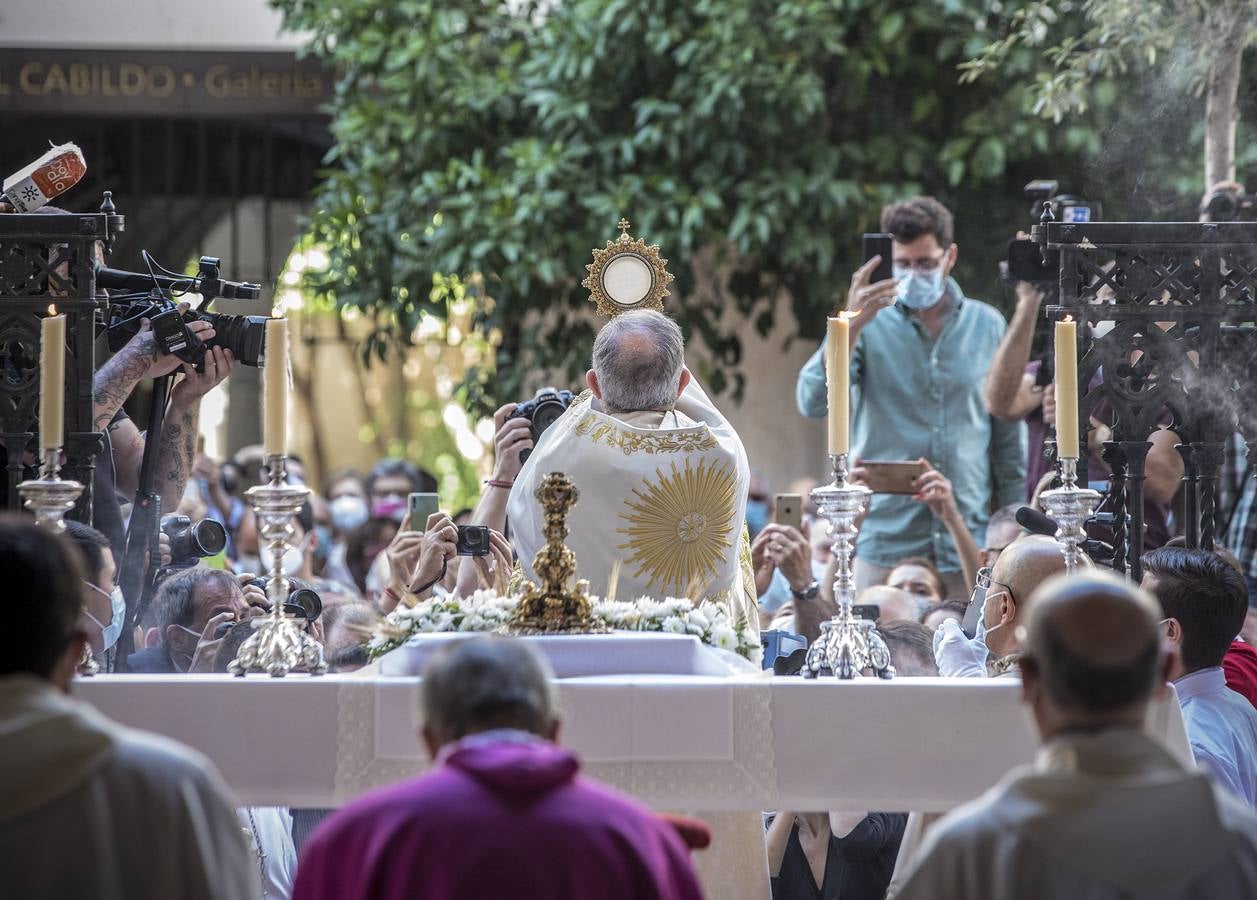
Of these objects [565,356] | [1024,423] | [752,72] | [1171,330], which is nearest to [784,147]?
[752,72]

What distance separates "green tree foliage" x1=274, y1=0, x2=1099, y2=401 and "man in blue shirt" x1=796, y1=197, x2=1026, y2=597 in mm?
1515

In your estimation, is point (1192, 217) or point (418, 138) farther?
point (418, 138)

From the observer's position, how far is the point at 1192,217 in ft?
27.0

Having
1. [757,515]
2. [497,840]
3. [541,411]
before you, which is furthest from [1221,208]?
[757,515]

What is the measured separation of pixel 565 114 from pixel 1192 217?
3.05 m

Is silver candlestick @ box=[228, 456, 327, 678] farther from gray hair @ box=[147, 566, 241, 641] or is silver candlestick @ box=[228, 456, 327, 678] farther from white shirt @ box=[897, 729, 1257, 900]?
white shirt @ box=[897, 729, 1257, 900]

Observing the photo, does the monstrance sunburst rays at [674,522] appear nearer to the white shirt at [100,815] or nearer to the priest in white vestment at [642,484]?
the priest in white vestment at [642,484]

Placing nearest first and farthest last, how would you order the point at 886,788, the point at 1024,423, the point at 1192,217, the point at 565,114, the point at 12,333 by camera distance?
1. the point at 886,788
2. the point at 12,333
3. the point at 1024,423
4. the point at 1192,217
5. the point at 565,114

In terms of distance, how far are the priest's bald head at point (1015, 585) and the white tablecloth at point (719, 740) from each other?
3.41 ft

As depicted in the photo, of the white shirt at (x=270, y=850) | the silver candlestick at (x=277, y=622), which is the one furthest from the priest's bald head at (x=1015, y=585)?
the white shirt at (x=270, y=850)

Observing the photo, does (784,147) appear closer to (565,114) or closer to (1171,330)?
(565,114)

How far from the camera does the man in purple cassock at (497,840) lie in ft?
7.89

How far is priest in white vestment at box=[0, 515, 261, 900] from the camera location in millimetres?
2443

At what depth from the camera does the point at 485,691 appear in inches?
102
